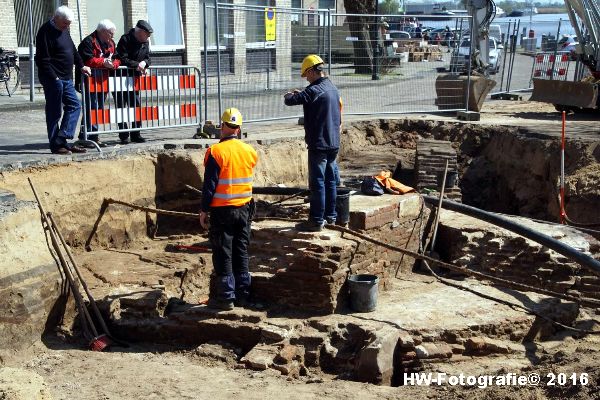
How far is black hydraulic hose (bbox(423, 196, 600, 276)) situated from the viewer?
758 cm

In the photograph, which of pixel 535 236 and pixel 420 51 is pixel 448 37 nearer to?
pixel 420 51

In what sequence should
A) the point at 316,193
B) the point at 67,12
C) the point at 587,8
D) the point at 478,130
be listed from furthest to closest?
the point at 587,8, the point at 478,130, the point at 67,12, the point at 316,193

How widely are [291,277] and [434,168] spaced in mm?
4926

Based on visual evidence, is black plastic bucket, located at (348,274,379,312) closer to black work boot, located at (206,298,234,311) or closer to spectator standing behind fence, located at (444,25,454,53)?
black work boot, located at (206,298,234,311)

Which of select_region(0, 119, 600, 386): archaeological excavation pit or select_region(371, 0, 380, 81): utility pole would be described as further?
select_region(371, 0, 380, 81): utility pole

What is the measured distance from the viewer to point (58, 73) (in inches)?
396

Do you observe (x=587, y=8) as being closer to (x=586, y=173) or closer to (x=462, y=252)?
(x=586, y=173)

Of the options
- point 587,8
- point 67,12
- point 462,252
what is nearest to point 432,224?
point 462,252

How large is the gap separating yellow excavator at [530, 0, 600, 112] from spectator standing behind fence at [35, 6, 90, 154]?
10.6m

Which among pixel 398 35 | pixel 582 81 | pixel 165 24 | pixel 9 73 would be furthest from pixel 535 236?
pixel 165 24

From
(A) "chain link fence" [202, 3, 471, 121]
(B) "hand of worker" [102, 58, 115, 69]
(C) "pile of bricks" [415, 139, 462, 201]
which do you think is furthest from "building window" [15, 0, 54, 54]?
(C) "pile of bricks" [415, 139, 462, 201]

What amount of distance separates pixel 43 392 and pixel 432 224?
238 inches

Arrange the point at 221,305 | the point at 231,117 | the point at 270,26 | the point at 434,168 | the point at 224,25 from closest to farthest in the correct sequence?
the point at 231,117 → the point at 221,305 → the point at 434,168 → the point at 224,25 → the point at 270,26

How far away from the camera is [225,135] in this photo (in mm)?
7691
